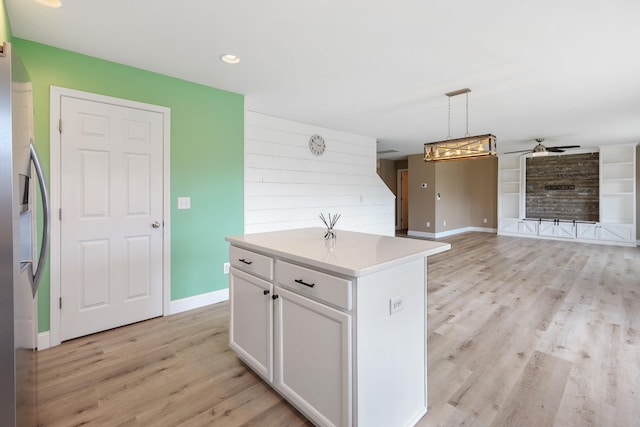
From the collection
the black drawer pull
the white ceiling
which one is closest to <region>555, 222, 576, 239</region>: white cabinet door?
the white ceiling

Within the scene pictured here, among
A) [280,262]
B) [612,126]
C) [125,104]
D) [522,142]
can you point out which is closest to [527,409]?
[280,262]

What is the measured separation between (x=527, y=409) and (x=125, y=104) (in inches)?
146

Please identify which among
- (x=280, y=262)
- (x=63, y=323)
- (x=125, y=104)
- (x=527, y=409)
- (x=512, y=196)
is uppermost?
(x=125, y=104)

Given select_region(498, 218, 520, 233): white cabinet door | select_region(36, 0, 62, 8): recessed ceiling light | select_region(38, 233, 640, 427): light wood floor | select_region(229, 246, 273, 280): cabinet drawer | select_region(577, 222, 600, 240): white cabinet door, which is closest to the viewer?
select_region(38, 233, 640, 427): light wood floor

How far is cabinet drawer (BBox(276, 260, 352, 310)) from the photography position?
1.34 metres

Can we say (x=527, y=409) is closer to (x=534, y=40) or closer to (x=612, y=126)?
(x=534, y=40)

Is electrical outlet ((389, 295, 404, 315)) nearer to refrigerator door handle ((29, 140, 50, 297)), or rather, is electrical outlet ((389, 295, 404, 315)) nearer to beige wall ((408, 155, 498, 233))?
refrigerator door handle ((29, 140, 50, 297))

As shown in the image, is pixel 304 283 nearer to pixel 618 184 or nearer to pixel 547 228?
pixel 547 228

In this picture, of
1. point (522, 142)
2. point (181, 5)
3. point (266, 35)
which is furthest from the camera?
point (522, 142)

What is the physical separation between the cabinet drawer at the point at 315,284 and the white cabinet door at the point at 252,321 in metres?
0.17

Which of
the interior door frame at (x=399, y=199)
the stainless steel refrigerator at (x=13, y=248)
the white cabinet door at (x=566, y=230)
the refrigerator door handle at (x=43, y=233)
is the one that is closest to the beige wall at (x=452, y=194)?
the interior door frame at (x=399, y=199)

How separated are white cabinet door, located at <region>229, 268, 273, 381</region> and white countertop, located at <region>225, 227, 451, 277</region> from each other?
0.75ft

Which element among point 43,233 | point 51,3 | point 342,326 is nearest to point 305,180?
point 51,3

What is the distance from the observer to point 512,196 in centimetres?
863
